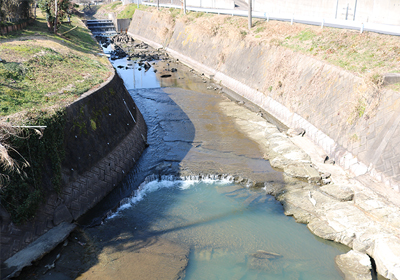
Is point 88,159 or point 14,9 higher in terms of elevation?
point 14,9

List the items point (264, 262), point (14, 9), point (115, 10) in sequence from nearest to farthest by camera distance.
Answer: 1. point (264, 262)
2. point (14, 9)
3. point (115, 10)

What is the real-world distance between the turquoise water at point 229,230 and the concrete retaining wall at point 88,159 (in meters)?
1.90

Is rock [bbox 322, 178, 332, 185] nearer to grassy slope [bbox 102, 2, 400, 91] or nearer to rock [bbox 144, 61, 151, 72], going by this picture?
grassy slope [bbox 102, 2, 400, 91]

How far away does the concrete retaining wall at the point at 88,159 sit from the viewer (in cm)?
1184

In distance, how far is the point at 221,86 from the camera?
3475 cm

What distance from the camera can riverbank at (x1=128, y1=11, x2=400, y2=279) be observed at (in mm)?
13031

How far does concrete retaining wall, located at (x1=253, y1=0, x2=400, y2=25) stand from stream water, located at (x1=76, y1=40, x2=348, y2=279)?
14491 mm

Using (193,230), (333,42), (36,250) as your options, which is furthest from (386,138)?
(36,250)

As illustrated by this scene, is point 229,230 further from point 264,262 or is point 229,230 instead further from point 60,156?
point 60,156

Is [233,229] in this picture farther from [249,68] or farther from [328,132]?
[249,68]

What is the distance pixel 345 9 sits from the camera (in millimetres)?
30625

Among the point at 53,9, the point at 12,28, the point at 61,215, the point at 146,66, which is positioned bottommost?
the point at 61,215

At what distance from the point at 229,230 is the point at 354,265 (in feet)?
16.5

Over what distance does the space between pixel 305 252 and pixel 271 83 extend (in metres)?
18.4
